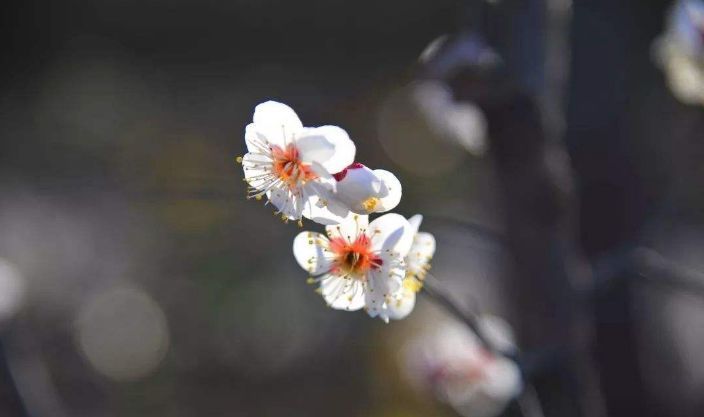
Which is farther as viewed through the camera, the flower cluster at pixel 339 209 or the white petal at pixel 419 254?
the white petal at pixel 419 254

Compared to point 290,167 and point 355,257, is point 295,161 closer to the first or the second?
point 290,167

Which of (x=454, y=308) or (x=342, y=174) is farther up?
(x=342, y=174)

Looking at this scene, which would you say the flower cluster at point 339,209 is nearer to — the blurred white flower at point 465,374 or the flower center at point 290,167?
the flower center at point 290,167

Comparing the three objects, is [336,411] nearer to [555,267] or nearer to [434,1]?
[555,267]

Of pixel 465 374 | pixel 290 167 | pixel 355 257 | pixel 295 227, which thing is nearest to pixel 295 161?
pixel 290 167

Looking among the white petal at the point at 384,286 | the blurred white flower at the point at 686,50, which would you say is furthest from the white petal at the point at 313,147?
the blurred white flower at the point at 686,50
